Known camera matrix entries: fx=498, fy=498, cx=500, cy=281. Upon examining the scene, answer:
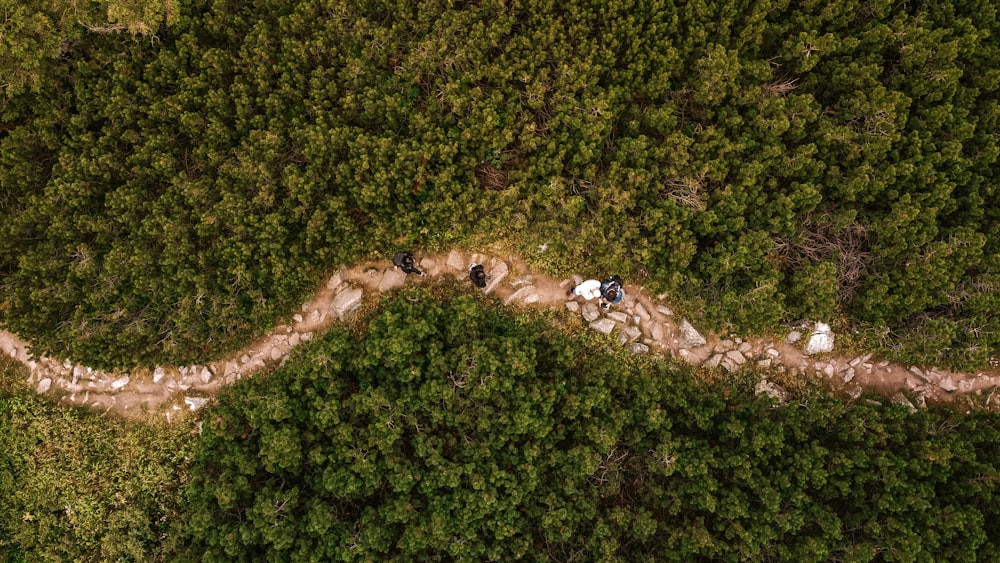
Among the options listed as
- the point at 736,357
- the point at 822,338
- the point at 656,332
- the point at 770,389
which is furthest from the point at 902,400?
the point at 656,332

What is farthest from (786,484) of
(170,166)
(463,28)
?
(170,166)

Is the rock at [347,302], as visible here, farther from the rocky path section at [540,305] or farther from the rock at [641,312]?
the rock at [641,312]

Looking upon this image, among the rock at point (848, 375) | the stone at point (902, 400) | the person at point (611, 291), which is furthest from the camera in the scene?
the rock at point (848, 375)

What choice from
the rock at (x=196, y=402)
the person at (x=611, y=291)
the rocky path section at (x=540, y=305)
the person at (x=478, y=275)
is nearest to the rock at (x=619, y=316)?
the rocky path section at (x=540, y=305)

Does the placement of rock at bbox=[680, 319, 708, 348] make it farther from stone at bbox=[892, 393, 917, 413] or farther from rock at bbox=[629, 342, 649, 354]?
stone at bbox=[892, 393, 917, 413]

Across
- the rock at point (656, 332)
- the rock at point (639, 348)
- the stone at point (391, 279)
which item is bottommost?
the rock at point (639, 348)

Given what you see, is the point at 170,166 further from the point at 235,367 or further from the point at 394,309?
the point at 394,309
